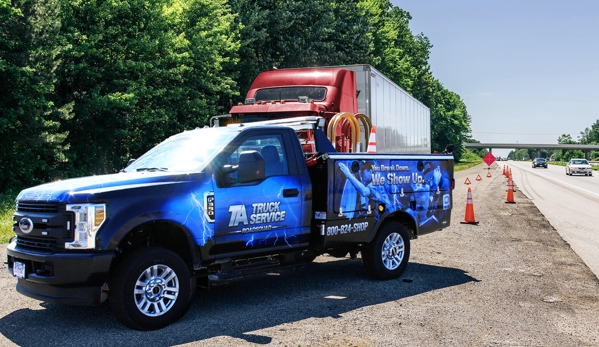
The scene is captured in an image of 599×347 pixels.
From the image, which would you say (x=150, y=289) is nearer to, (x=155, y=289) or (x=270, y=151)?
(x=155, y=289)

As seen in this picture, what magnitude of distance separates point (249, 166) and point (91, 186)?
1.64m

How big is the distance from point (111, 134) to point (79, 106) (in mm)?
2134

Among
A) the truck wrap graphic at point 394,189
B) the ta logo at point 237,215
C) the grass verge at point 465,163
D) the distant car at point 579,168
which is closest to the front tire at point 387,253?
the truck wrap graphic at point 394,189

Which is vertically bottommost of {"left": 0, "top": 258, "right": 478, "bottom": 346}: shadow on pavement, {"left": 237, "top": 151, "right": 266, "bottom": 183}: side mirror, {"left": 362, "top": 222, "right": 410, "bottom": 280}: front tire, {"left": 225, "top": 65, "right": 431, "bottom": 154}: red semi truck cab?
{"left": 0, "top": 258, "right": 478, "bottom": 346}: shadow on pavement

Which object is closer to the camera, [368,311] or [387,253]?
[368,311]

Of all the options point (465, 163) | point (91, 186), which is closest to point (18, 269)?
point (91, 186)

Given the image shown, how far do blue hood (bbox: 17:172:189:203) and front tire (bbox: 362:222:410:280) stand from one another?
3096 millimetres

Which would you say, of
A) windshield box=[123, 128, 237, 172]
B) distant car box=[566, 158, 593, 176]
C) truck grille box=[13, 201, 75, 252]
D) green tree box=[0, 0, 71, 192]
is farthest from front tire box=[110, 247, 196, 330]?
distant car box=[566, 158, 593, 176]

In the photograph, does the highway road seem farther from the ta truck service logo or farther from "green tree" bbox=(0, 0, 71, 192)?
"green tree" bbox=(0, 0, 71, 192)

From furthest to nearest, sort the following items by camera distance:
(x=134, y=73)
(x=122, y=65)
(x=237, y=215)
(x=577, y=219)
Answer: (x=134, y=73) < (x=122, y=65) < (x=577, y=219) < (x=237, y=215)

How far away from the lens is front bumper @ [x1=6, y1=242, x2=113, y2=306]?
5316mm

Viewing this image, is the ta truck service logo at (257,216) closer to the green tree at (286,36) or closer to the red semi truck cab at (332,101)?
the red semi truck cab at (332,101)

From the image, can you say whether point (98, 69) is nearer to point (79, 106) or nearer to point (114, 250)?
point (79, 106)

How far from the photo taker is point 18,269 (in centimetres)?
571
